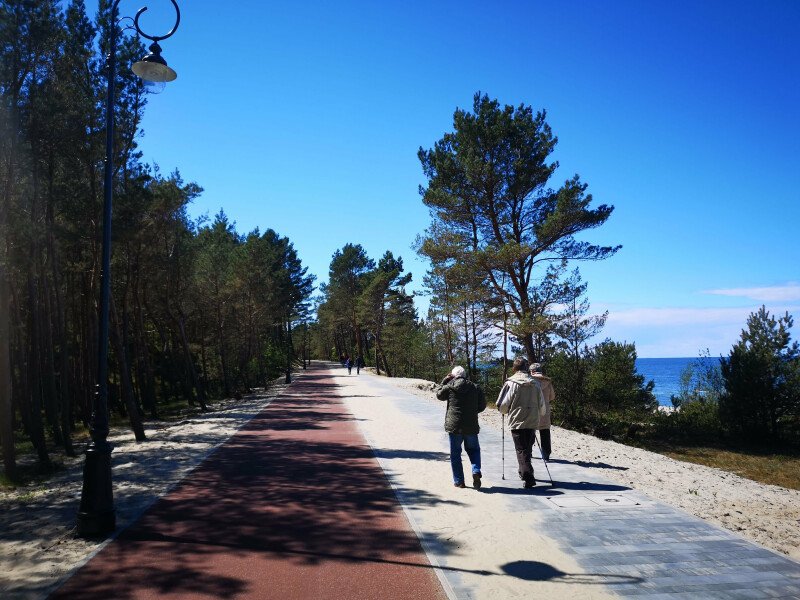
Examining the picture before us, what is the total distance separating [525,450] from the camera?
7.64 m

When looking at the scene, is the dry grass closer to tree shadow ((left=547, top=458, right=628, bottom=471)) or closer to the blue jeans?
tree shadow ((left=547, top=458, right=628, bottom=471))

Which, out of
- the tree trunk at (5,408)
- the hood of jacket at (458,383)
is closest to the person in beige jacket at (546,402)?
the hood of jacket at (458,383)

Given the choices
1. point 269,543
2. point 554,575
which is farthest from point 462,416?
point 269,543

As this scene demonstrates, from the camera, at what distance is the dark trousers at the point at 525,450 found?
760cm

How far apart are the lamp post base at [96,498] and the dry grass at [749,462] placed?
19.6 metres

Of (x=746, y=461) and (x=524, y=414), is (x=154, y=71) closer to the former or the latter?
(x=524, y=414)

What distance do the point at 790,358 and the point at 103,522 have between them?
30.4m

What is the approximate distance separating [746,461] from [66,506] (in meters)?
24.6

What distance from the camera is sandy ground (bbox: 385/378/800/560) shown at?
19.2 ft

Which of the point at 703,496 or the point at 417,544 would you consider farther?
the point at 703,496

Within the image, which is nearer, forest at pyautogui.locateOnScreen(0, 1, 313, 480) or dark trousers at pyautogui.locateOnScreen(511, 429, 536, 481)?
dark trousers at pyautogui.locateOnScreen(511, 429, 536, 481)

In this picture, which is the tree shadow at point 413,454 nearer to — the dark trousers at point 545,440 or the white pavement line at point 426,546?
the white pavement line at point 426,546

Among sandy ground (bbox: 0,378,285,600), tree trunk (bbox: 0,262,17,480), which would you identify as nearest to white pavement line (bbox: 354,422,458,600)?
sandy ground (bbox: 0,378,285,600)

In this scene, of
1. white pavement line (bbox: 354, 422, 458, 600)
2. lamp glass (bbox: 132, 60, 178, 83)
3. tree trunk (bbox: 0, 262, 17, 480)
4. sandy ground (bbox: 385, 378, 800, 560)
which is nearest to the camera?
white pavement line (bbox: 354, 422, 458, 600)
